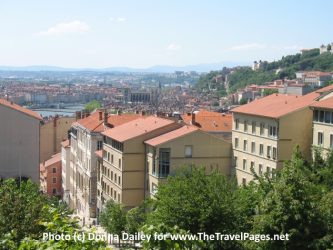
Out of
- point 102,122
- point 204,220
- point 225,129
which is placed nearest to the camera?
point 204,220

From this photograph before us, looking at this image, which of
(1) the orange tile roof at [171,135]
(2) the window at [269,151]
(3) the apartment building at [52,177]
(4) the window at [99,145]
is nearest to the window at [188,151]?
(1) the orange tile roof at [171,135]

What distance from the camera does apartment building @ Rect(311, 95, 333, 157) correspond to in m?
47.0

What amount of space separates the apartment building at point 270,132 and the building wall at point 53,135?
4753 centimetres

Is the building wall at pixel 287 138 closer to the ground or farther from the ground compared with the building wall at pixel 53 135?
farther from the ground

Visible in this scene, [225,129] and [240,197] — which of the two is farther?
[225,129]

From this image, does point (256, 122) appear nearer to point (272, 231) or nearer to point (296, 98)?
point (296, 98)

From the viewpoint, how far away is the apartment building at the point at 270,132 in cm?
5053

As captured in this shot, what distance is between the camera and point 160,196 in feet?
111

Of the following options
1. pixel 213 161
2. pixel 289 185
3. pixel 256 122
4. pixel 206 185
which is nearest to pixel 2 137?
pixel 213 161

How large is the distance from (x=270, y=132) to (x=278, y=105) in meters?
3.69

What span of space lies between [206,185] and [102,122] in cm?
3982

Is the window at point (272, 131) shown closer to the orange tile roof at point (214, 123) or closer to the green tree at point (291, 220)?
the orange tile roof at point (214, 123)

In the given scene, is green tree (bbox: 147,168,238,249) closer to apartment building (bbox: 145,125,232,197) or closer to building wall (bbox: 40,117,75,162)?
apartment building (bbox: 145,125,232,197)

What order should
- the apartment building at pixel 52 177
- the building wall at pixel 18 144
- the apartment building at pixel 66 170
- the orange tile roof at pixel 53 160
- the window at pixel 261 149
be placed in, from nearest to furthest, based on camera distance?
the window at pixel 261 149
the building wall at pixel 18 144
the apartment building at pixel 66 170
the apartment building at pixel 52 177
the orange tile roof at pixel 53 160
